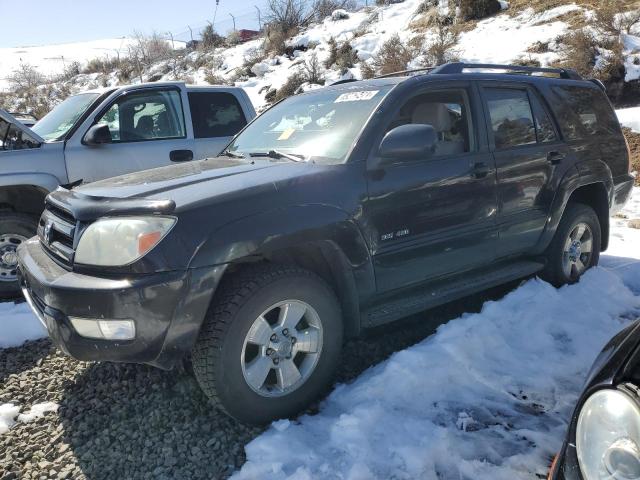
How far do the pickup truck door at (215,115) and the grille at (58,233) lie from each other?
2656 mm

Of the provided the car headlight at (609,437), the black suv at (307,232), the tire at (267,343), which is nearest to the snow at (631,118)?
the black suv at (307,232)

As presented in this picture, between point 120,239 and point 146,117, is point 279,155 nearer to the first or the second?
point 120,239

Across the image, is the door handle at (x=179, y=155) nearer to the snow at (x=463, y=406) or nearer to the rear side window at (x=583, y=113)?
the snow at (x=463, y=406)

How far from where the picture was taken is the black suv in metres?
2.33

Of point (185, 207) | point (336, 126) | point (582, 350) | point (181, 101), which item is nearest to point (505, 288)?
point (582, 350)

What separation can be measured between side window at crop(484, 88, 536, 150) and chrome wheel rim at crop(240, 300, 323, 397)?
2061 mm

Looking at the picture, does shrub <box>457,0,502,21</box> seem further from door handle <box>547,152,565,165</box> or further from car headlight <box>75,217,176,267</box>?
car headlight <box>75,217,176,267</box>

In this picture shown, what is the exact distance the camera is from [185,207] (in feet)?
7.77

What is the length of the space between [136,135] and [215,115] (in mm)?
968

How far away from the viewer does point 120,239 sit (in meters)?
2.35

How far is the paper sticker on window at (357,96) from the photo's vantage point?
10.9 ft

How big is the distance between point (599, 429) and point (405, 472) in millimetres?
1063

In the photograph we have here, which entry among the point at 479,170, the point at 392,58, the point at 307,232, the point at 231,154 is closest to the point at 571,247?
the point at 479,170

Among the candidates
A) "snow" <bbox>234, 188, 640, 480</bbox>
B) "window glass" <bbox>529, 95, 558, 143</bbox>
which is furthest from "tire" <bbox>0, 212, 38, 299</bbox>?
"window glass" <bbox>529, 95, 558, 143</bbox>
